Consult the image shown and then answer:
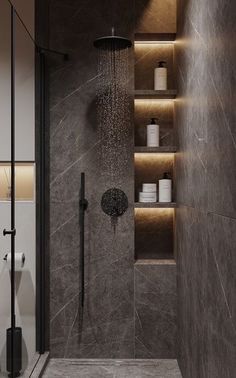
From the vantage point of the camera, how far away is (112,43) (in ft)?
9.56

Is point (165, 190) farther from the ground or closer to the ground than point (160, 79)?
closer to the ground

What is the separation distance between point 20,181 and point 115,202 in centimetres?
80

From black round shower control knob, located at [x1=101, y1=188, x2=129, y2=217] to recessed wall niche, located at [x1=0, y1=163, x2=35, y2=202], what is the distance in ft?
1.82

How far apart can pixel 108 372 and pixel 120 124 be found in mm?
1717

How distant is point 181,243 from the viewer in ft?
9.57

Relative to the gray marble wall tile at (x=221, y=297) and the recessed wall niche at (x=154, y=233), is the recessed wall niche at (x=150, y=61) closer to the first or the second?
the recessed wall niche at (x=154, y=233)

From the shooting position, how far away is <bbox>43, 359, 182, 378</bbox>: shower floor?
3.01m

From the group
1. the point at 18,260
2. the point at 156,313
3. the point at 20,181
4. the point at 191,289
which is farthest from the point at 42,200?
the point at 191,289

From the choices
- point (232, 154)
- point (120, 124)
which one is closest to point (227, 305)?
point (232, 154)

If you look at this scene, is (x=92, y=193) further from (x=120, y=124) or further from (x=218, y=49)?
(x=218, y=49)

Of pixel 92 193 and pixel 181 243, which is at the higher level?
pixel 92 193

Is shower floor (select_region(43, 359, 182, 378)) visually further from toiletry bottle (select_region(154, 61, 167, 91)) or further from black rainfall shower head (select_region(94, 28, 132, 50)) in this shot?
black rainfall shower head (select_region(94, 28, 132, 50))

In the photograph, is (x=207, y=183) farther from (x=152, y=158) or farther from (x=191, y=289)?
(x=152, y=158)

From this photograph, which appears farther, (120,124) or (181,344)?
(120,124)
